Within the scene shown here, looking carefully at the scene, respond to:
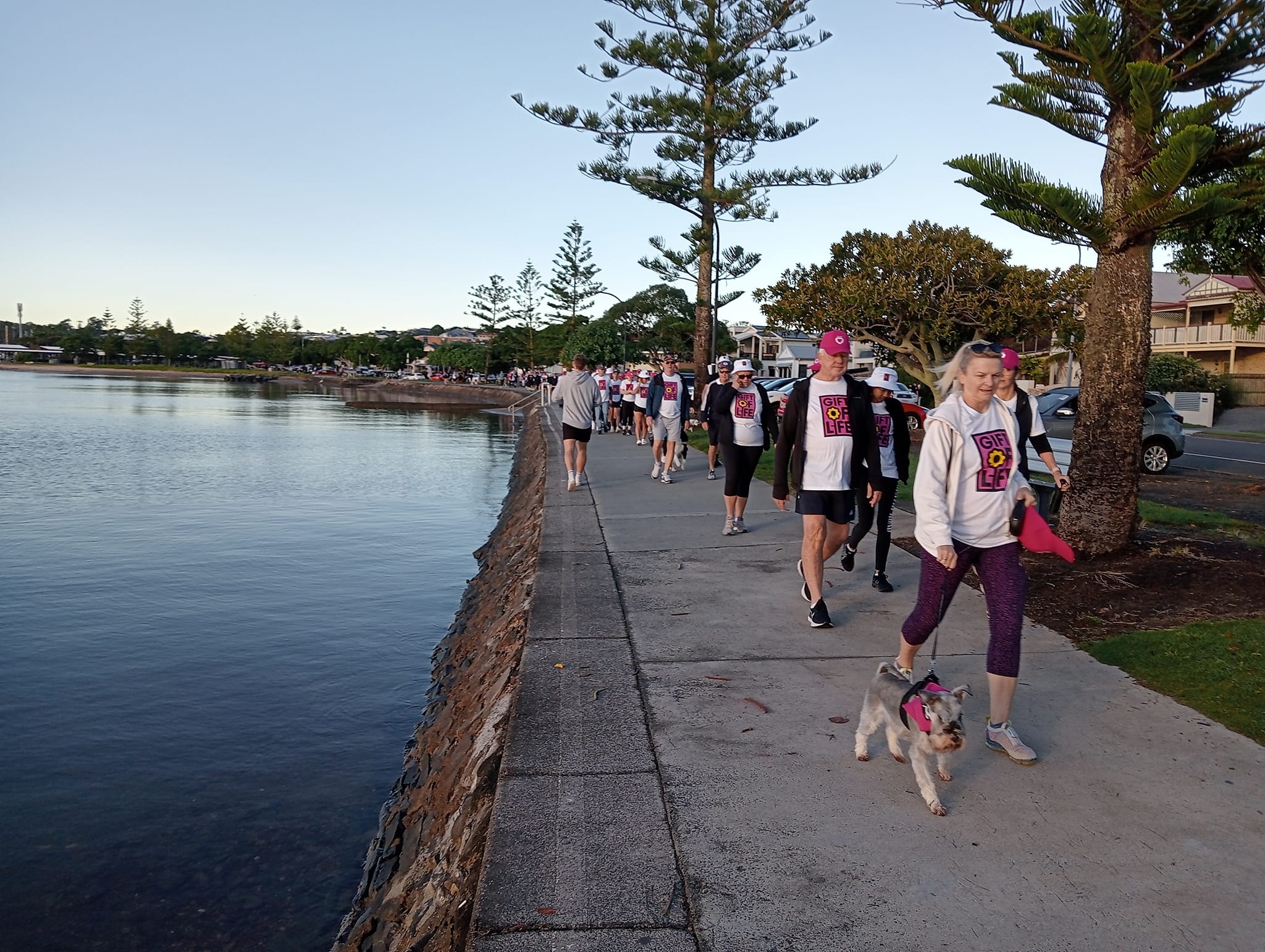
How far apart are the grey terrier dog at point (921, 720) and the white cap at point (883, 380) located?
11.4ft

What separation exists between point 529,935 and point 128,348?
170609 mm

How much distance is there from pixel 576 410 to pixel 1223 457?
15.8m

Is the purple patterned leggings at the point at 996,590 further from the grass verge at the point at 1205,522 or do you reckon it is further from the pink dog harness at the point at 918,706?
the grass verge at the point at 1205,522

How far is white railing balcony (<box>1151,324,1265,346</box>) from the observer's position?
43531mm

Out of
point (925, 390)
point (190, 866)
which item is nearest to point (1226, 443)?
point (925, 390)

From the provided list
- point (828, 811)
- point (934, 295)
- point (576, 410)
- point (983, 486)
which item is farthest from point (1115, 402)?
point (934, 295)

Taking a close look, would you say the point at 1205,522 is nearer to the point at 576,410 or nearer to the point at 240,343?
the point at 576,410

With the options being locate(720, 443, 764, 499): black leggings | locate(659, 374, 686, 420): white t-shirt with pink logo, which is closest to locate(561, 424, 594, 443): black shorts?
locate(659, 374, 686, 420): white t-shirt with pink logo

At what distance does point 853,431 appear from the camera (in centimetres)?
624

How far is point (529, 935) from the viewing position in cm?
279

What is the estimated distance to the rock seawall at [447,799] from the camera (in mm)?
3531

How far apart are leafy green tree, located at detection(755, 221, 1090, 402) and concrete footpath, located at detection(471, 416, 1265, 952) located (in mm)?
25577

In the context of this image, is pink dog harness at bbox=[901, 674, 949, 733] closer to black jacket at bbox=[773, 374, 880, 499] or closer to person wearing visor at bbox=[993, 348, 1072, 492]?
person wearing visor at bbox=[993, 348, 1072, 492]

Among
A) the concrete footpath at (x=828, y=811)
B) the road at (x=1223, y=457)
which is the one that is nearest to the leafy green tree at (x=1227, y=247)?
the road at (x=1223, y=457)
